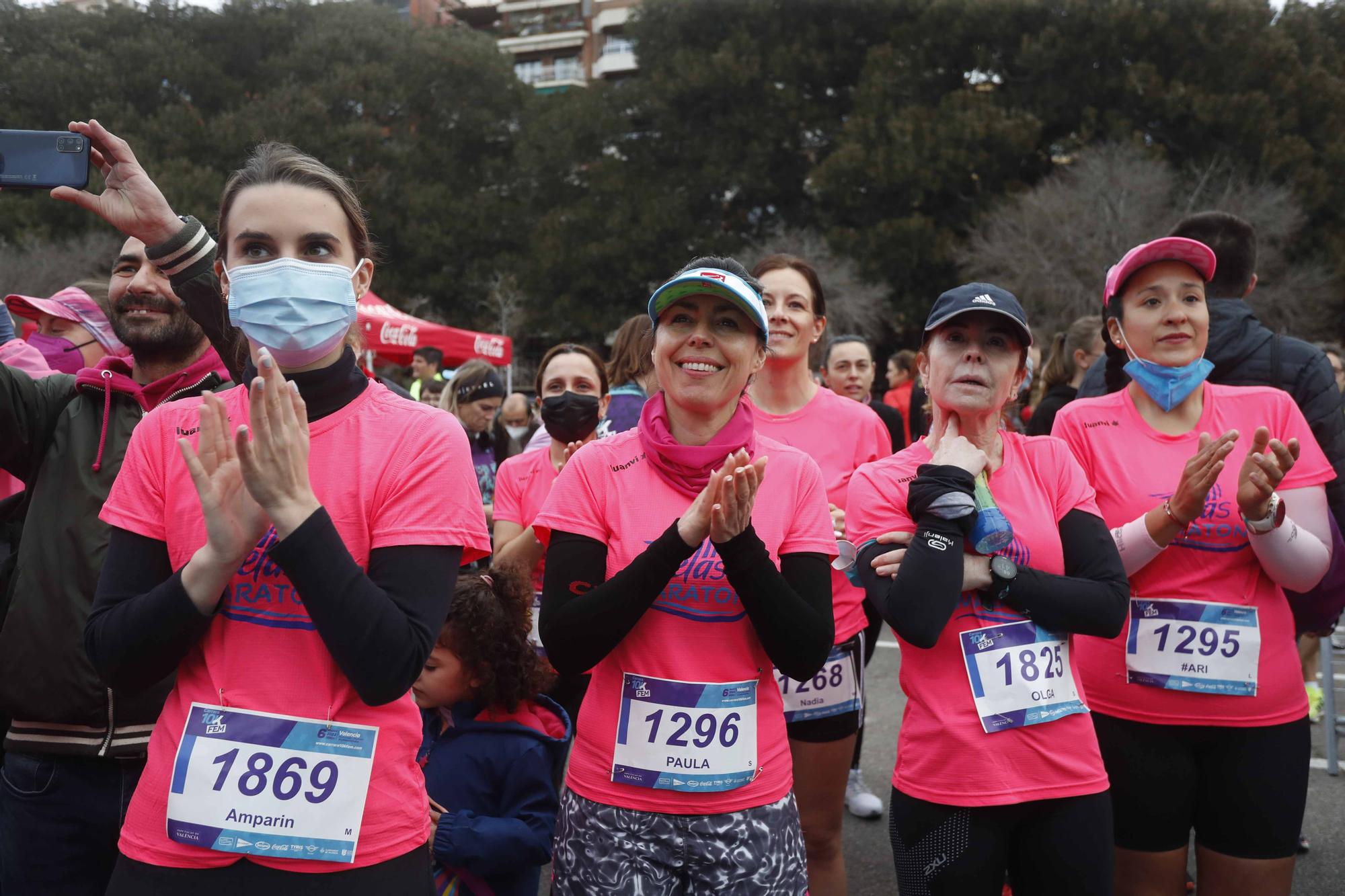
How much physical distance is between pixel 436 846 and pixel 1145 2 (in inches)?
1316

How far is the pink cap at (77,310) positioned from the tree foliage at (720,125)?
87.0 feet

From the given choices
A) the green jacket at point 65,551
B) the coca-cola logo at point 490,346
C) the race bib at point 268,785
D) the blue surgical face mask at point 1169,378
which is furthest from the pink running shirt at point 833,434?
the coca-cola logo at point 490,346

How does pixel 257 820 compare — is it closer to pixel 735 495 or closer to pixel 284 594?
pixel 284 594

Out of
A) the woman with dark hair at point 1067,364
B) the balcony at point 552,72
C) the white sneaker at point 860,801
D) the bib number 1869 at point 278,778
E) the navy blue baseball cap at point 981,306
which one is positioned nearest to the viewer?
the bib number 1869 at point 278,778

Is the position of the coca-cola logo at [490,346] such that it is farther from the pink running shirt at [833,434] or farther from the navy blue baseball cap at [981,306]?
the navy blue baseball cap at [981,306]

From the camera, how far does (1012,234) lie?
2859 cm

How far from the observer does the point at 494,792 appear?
290 centimetres

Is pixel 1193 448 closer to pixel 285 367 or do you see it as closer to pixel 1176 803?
pixel 1176 803

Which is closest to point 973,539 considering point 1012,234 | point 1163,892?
point 1163,892

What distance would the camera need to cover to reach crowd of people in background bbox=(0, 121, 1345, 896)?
5.68ft

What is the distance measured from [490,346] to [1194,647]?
16.0 metres

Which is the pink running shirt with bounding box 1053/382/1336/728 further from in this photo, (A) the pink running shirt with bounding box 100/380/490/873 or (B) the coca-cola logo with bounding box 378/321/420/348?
(B) the coca-cola logo with bounding box 378/321/420/348

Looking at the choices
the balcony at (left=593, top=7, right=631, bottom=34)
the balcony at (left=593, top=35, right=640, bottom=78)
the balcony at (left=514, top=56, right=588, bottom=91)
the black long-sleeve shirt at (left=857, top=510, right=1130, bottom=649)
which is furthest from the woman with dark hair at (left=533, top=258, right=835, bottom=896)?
the balcony at (left=514, top=56, right=588, bottom=91)

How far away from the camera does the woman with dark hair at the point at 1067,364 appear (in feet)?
19.3
